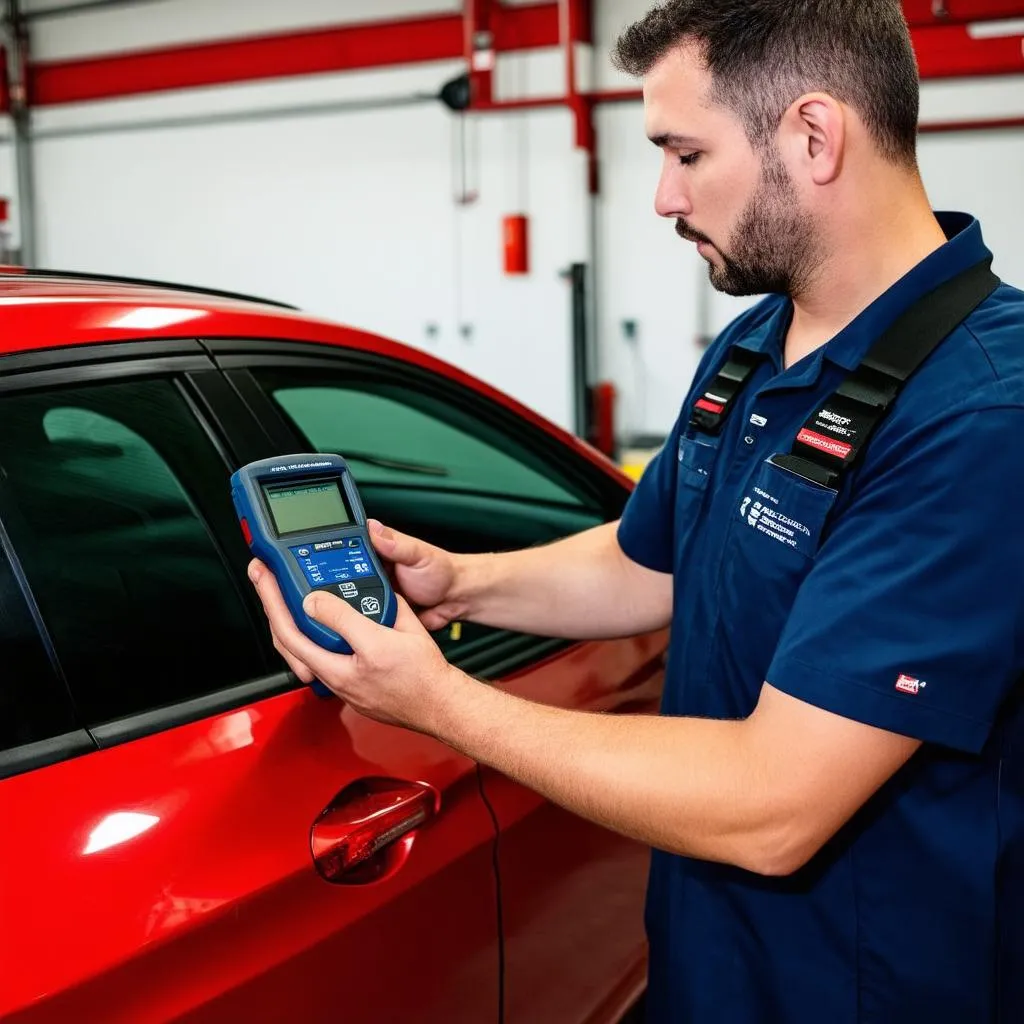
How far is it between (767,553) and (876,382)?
0.19m

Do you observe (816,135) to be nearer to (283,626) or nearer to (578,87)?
(283,626)

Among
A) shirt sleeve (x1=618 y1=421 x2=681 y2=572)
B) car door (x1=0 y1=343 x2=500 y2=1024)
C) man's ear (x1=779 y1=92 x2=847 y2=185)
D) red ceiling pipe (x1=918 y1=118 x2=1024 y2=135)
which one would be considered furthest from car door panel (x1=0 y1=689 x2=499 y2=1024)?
red ceiling pipe (x1=918 y1=118 x2=1024 y2=135)

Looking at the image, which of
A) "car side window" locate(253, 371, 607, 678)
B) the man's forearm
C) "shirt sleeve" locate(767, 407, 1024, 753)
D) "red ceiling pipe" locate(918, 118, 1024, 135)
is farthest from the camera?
"red ceiling pipe" locate(918, 118, 1024, 135)

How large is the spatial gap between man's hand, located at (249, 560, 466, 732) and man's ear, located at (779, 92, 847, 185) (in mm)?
562

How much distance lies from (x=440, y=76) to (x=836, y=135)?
18.5 feet

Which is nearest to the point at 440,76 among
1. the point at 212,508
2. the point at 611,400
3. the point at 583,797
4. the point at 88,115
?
the point at 611,400

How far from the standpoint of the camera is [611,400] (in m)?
6.02

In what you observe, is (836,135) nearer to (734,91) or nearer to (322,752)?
(734,91)

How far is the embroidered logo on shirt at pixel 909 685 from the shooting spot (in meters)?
0.96

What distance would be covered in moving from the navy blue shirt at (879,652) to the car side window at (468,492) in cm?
38

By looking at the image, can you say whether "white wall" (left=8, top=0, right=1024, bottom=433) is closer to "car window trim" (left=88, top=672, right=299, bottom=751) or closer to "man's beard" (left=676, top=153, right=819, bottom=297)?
"man's beard" (left=676, top=153, right=819, bottom=297)

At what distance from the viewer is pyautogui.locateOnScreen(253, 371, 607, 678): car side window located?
1.62 m

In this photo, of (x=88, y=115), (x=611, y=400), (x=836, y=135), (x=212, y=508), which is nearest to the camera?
(x=836, y=135)

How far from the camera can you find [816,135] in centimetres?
105
